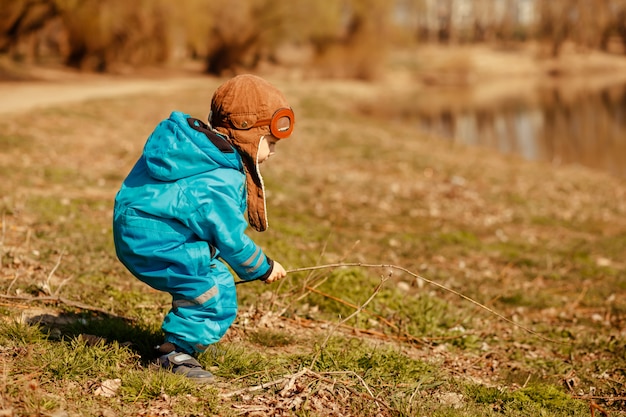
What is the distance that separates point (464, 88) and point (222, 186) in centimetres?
4407

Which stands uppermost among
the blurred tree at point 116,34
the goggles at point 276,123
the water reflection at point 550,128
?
the blurred tree at point 116,34

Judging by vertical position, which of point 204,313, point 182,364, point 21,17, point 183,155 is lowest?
point 182,364

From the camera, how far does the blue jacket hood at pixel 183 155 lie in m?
3.51

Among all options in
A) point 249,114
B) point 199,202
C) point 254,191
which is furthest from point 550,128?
point 199,202

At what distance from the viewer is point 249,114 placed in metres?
3.57

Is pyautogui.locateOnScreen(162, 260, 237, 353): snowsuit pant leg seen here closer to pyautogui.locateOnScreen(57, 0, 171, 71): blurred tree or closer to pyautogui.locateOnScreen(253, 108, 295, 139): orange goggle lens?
pyautogui.locateOnScreen(253, 108, 295, 139): orange goggle lens

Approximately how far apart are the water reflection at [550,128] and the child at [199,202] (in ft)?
54.9

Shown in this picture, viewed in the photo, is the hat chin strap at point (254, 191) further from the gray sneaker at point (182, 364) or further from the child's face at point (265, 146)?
the gray sneaker at point (182, 364)

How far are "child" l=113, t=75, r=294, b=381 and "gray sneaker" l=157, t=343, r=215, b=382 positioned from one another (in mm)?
135

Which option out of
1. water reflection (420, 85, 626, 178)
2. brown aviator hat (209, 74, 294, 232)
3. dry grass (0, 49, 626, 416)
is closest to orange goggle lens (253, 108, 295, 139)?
brown aviator hat (209, 74, 294, 232)

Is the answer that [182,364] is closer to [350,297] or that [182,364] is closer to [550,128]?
[350,297]

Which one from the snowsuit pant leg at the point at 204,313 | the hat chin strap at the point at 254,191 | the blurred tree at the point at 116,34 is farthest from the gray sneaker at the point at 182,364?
the blurred tree at the point at 116,34

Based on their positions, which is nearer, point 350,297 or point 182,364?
point 182,364

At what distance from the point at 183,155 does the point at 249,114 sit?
40 centimetres
